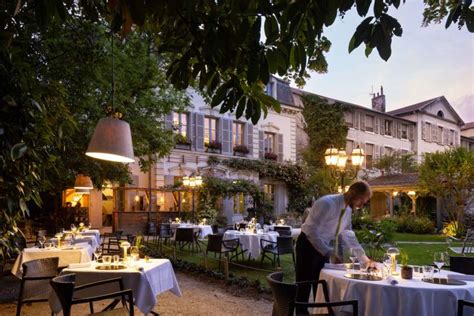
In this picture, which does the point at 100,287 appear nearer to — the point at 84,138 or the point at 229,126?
the point at 84,138

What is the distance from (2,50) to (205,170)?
19.6 meters

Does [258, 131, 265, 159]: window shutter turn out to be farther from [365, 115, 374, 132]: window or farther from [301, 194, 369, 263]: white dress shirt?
[301, 194, 369, 263]: white dress shirt

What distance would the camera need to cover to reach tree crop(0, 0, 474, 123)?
68.6 inches

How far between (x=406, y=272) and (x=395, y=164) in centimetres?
2740

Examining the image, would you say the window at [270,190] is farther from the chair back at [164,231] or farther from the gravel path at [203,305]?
the gravel path at [203,305]

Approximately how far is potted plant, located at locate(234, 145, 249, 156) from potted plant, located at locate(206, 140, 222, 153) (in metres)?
1.12

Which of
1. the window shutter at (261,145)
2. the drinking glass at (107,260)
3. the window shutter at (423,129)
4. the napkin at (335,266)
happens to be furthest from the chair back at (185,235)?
the window shutter at (423,129)

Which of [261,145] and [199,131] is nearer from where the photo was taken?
[199,131]

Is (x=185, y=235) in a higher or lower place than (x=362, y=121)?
lower

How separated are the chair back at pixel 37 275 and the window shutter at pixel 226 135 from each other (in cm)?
1784

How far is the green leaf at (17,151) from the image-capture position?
232 centimetres

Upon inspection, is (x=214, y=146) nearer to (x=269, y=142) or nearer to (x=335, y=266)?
(x=269, y=142)

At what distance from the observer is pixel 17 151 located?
7.72 feet

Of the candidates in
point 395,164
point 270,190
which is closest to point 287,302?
point 270,190
